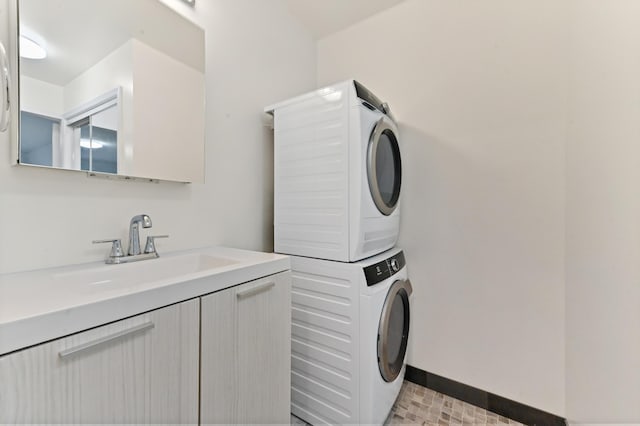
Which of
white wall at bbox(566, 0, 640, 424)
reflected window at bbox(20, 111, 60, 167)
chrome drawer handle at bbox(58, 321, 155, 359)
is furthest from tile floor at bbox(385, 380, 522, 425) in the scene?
reflected window at bbox(20, 111, 60, 167)

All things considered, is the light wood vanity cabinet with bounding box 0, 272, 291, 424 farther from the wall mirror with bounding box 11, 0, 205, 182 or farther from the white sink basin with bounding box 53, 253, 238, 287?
the wall mirror with bounding box 11, 0, 205, 182

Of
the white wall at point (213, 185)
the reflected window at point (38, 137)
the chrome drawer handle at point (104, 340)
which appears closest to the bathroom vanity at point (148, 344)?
the chrome drawer handle at point (104, 340)

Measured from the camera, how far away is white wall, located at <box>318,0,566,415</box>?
1.49m

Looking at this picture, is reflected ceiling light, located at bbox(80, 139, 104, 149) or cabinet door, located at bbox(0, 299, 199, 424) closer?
cabinet door, located at bbox(0, 299, 199, 424)

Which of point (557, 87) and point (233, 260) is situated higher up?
point (557, 87)

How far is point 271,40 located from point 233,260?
1645 mm

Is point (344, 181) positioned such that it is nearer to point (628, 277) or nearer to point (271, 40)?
point (628, 277)

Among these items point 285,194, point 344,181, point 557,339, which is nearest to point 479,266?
point 557,339

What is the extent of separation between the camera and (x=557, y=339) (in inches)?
57.4

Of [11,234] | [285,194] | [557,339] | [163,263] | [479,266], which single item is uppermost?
[285,194]

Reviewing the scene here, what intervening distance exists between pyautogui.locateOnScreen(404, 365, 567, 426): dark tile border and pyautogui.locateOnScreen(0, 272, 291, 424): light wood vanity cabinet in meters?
1.10

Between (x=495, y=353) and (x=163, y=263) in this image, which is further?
(x=495, y=353)

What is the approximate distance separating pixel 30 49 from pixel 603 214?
225 centimetres

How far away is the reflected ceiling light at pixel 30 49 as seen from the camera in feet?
3.02
